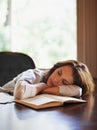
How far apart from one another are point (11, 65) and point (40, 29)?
1440mm

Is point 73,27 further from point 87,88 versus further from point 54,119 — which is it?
point 54,119

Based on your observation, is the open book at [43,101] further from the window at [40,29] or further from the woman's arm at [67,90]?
the window at [40,29]

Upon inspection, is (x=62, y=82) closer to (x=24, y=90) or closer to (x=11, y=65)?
(x=24, y=90)

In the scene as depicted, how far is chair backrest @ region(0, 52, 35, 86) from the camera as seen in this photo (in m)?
2.13

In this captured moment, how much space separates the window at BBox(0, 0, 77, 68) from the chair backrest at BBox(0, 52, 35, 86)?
1297 mm

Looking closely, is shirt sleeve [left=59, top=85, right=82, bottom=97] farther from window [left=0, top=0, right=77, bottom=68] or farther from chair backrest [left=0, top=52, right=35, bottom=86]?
window [left=0, top=0, right=77, bottom=68]

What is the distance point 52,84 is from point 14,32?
7.75 ft

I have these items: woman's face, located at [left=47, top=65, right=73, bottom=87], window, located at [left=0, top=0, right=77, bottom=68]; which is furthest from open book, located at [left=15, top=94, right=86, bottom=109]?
window, located at [left=0, top=0, right=77, bottom=68]

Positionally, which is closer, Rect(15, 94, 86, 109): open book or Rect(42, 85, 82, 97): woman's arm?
Rect(15, 94, 86, 109): open book

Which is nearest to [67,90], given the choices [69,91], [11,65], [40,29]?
[69,91]

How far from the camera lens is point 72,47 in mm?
3395

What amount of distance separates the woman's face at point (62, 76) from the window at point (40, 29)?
2.14 metres

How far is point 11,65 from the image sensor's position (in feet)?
7.12

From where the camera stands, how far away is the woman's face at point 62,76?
1259mm
